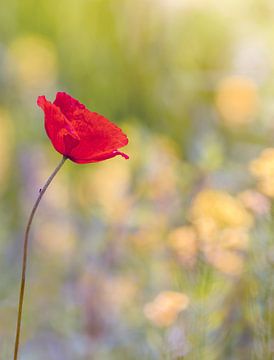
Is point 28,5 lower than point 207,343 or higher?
higher

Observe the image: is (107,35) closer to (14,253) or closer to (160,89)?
(160,89)

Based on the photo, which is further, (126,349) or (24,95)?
(24,95)

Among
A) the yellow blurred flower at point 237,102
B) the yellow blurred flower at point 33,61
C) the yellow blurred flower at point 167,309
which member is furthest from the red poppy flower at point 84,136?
the yellow blurred flower at point 33,61

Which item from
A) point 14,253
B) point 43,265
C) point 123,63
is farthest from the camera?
point 123,63

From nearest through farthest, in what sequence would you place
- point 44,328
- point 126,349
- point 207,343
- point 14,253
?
point 207,343 < point 126,349 < point 44,328 < point 14,253

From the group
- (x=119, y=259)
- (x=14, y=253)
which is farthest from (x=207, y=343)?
(x=14, y=253)

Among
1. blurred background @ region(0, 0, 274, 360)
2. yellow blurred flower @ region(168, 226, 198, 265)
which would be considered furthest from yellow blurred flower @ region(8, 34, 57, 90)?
yellow blurred flower @ region(168, 226, 198, 265)

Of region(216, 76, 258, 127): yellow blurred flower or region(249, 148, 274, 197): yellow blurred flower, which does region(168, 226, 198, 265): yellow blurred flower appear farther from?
region(216, 76, 258, 127): yellow blurred flower

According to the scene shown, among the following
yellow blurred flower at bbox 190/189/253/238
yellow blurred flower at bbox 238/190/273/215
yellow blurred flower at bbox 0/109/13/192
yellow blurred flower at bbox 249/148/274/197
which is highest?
yellow blurred flower at bbox 0/109/13/192
